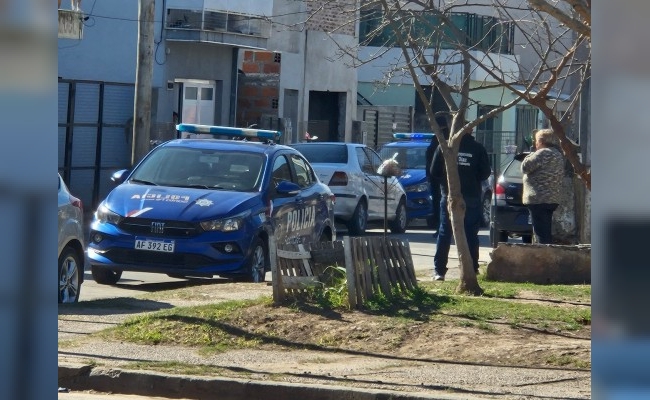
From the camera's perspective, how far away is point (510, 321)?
30.8ft

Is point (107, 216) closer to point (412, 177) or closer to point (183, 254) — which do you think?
point (183, 254)

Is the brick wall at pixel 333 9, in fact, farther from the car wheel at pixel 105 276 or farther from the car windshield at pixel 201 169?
the car wheel at pixel 105 276

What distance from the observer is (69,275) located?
10781 millimetres

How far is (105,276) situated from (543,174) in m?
5.47

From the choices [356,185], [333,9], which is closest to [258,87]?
[356,185]

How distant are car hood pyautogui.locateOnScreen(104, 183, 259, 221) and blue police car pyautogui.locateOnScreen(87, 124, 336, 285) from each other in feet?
0.04

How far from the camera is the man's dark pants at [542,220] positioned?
14.0 meters

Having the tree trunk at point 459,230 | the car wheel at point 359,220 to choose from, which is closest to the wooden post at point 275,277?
the tree trunk at point 459,230

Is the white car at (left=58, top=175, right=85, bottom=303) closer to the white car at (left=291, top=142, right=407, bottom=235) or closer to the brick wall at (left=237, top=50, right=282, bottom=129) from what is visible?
the white car at (left=291, top=142, right=407, bottom=235)

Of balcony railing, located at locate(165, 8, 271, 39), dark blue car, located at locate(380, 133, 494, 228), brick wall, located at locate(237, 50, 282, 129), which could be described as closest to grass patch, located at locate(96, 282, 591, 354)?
dark blue car, located at locate(380, 133, 494, 228)

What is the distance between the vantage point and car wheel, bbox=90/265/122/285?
41.7 feet

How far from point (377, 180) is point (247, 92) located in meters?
11.1
